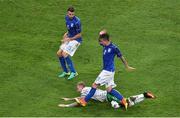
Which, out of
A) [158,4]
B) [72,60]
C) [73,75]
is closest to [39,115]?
[73,75]

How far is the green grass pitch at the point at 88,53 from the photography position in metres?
16.6

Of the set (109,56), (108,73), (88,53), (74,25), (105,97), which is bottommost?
(105,97)

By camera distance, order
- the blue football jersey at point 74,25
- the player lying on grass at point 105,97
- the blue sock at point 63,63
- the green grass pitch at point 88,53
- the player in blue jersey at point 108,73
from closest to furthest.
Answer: the player in blue jersey at point 108,73
the player lying on grass at point 105,97
the green grass pitch at point 88,53
the blue football jersey at point 74,25
the blue sock at point 63,63

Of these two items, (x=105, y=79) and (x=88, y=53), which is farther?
(x=88, y=53)

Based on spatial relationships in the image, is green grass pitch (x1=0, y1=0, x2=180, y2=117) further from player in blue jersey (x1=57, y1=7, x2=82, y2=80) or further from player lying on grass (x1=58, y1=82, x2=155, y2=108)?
player in blue jersey (x1=57, y1=7, x2=82, y2=80)

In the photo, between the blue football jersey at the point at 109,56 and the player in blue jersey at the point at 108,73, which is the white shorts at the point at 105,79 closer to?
the player in blue jersey at the point at 108,73

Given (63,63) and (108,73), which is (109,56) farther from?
(63,63)

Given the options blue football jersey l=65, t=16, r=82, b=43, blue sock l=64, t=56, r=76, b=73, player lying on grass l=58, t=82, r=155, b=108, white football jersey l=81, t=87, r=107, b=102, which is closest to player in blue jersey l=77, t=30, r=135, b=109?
player lying on grass l=58, t=82, r=155, b=108

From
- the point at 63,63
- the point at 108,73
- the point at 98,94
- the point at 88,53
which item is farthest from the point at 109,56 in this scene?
the point at 88,53

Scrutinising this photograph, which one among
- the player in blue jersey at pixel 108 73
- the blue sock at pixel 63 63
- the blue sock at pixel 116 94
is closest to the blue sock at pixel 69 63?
the blue sock at pixel 63 63

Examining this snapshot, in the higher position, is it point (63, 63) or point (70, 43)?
point (70, 43)

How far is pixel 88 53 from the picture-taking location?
20.0 m

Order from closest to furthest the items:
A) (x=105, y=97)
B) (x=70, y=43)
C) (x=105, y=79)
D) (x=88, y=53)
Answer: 1. (x=105, y=79)
2. (x=105, y=97)
3. (x=70, y=43)
4. (x=88, y=53)

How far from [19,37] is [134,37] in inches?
178
